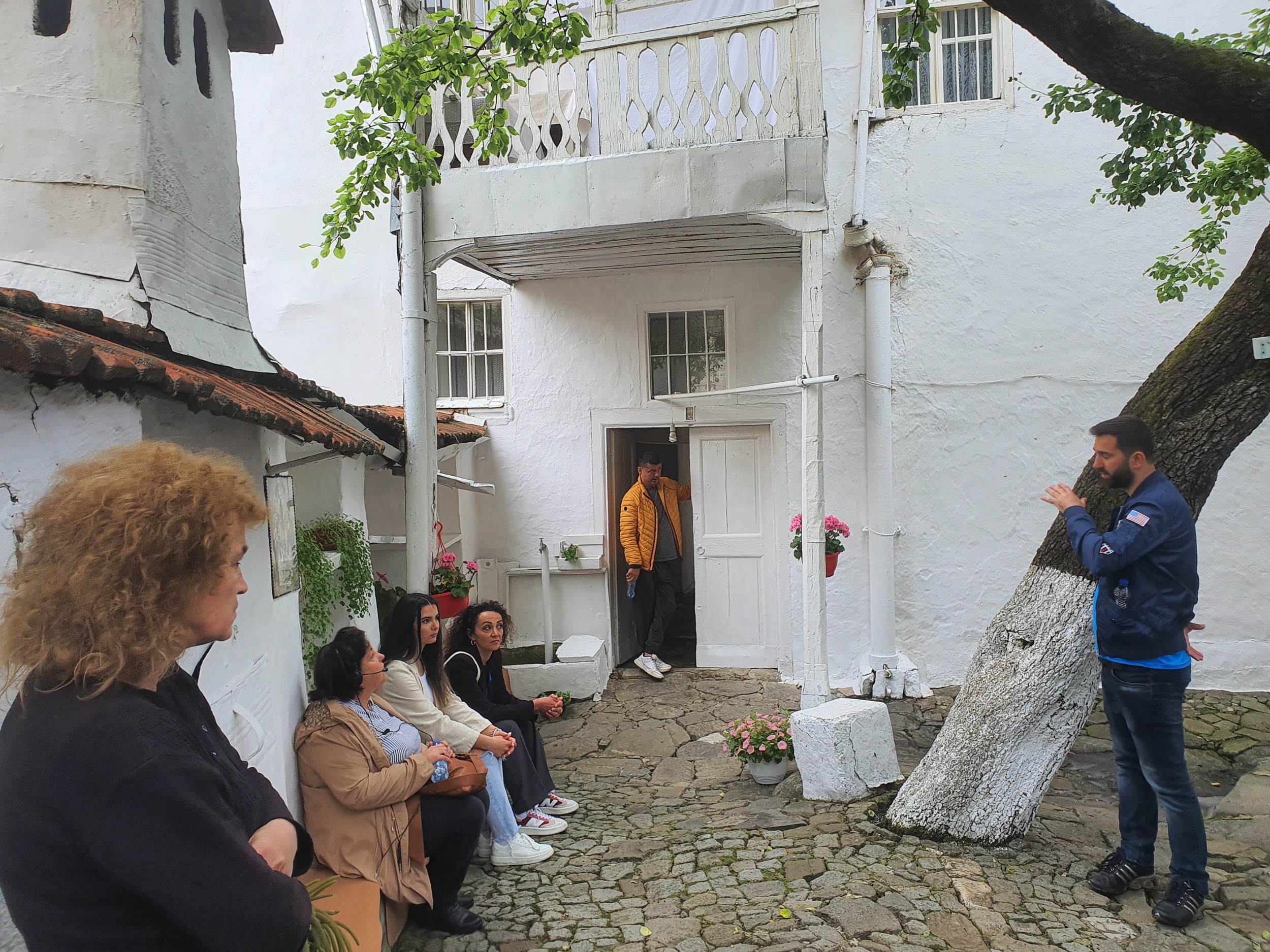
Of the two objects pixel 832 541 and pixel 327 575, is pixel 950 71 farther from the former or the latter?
pixel 327 575

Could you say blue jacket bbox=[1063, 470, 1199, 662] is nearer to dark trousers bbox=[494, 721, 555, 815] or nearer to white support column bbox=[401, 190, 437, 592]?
dark trousers bbox=[494, 721, 555, 815]

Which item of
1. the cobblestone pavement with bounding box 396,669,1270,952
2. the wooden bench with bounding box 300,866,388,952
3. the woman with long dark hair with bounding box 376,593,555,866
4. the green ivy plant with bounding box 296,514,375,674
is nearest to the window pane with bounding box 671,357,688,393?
the green ivy plant with bounding box 296,514,375,674

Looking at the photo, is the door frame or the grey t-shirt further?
the grey t-shirt

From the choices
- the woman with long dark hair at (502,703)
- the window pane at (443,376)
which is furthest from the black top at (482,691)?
the window pane at (443,376)

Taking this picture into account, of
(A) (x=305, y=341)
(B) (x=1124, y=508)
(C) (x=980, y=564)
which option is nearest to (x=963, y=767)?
(B) (x=1124, y=508)

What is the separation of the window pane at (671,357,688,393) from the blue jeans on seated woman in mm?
4506

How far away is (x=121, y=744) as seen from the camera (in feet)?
4.44

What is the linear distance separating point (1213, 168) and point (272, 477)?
5.27 meters

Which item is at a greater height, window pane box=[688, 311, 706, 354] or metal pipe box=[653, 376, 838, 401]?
window pane box=[688, 311, 706, 354]

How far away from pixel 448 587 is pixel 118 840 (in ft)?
17.1

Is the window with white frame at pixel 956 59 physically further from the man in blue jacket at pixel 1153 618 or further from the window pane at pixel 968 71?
the man in blue jacket at pixel 1153 618

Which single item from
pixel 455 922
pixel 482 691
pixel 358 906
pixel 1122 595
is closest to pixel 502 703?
pixel 482 691

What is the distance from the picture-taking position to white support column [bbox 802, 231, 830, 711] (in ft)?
19.7

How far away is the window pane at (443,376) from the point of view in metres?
8.70
